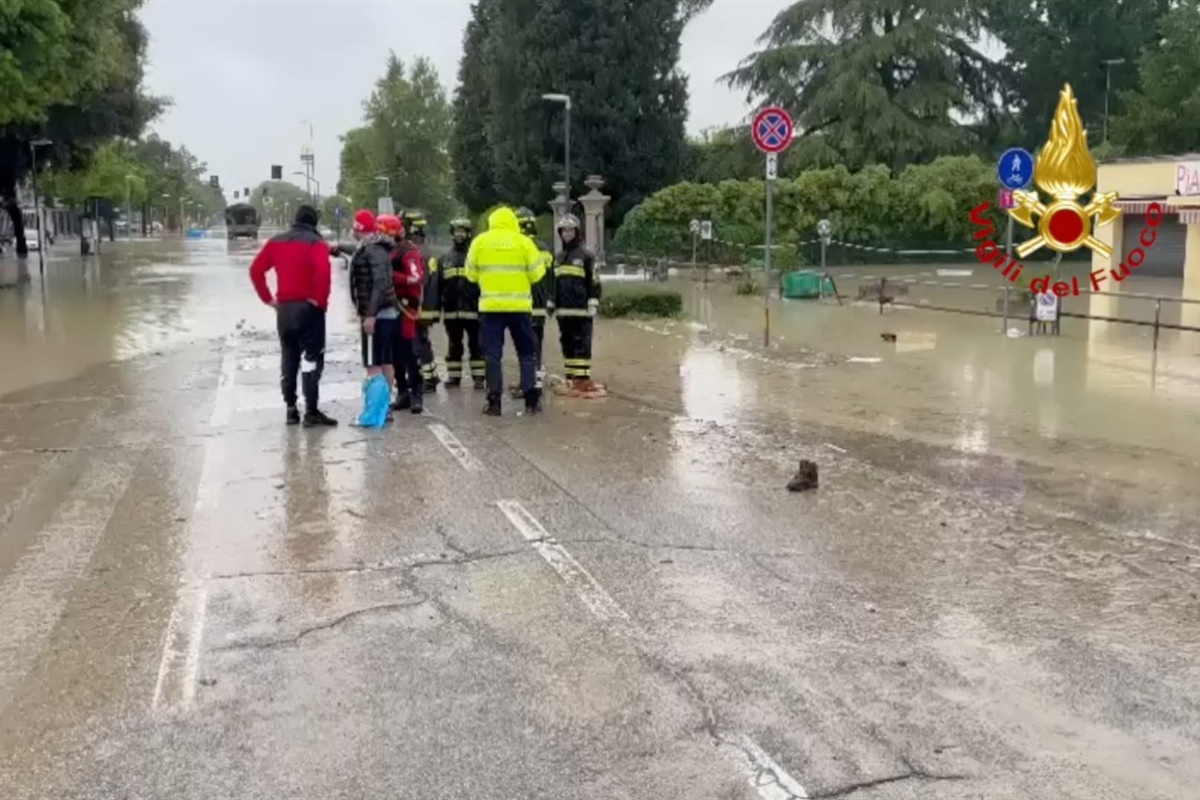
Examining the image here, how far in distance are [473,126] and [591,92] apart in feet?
51.4

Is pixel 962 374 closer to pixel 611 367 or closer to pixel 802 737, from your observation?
pixel 611 367

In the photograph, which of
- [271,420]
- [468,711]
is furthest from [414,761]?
[271,420]

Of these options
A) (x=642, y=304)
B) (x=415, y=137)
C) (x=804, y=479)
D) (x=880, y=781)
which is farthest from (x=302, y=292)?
(x=415, y=137)

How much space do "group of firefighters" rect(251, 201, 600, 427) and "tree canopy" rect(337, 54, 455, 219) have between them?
73134 mm

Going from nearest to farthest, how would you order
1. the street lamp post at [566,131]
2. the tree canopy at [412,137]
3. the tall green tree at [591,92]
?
1. the street lamp post at [566,131]
2. the tall green tree at [591,92]
3. the tree canopy at [412,137]

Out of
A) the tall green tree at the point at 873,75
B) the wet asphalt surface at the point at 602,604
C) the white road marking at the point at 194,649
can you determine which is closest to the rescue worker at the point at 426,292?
the wet asphalt surface at the point at 602,604

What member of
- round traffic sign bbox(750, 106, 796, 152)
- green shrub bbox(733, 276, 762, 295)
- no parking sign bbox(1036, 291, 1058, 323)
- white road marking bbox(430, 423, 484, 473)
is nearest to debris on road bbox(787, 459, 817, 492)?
white road marking bbox(430, 423, 484, 473)

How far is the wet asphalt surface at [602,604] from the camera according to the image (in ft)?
13.5

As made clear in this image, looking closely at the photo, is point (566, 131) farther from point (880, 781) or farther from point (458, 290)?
point (880, 781)

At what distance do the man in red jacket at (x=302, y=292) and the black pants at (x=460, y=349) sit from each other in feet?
6.75

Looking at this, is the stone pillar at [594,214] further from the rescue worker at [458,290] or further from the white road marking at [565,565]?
the white road marking at [565,565]

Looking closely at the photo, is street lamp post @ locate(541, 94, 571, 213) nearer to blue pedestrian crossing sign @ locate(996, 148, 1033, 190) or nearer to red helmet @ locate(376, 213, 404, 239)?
blue pedestrian crossing sign @ locate(996, 148, 1033, 190)

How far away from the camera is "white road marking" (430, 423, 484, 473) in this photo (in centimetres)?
870

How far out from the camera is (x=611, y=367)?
47.3 feet
